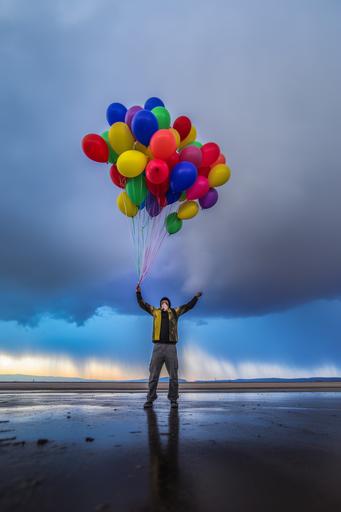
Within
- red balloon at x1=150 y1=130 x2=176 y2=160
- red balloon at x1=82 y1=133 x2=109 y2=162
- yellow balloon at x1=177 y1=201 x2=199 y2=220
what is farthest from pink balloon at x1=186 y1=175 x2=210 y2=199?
red balloon at x1=82 y1=133 x2=109 y2=162

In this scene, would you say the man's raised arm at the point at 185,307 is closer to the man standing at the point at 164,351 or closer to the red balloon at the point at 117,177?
the man standing at the point at 164,351

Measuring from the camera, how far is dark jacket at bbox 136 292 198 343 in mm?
6898

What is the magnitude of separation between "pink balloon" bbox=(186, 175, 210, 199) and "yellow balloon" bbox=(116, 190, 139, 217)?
1495 mm

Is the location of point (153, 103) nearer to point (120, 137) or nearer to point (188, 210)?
point (120, 137)

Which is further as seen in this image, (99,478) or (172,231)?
(172,231)

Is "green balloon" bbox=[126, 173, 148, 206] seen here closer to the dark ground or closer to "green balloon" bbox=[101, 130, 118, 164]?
"green balloon" bbox=[101, 130, 118, 164]

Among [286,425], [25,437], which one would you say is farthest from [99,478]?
[286,425]

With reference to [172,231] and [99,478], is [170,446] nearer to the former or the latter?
[99,478]

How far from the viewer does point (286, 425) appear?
15.2 feet

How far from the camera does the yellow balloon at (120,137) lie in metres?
7.19

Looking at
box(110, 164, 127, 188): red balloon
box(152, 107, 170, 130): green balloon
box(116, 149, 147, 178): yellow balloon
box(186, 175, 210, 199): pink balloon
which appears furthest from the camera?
box(110, 164, 127, 188): red balloon

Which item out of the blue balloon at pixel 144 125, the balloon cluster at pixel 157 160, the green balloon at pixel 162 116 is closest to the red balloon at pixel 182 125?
the balloon cluster at pixel 157 160

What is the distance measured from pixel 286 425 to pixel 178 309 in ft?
10.9

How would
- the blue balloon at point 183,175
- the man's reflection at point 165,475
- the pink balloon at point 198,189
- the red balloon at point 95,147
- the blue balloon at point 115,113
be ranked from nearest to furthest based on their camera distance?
the man's reflection at point 165,475, the blue balloon at point 183,175, the red balloon at point 95,147, the blue balloon at point 115,113, the pink balloon at point 198,189
